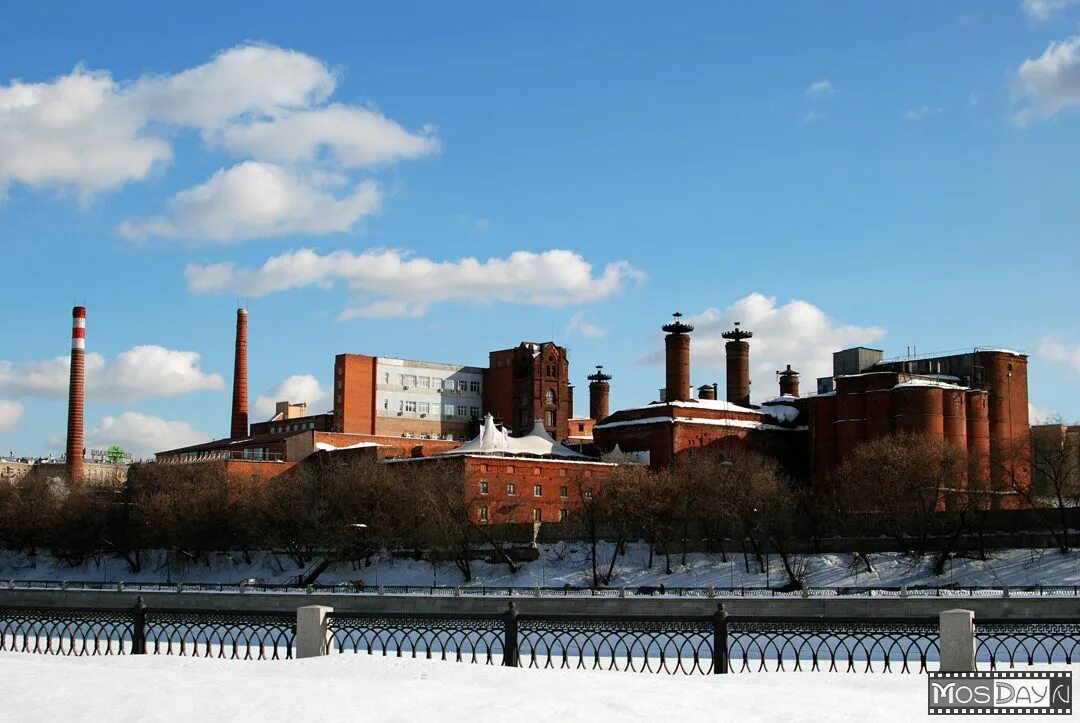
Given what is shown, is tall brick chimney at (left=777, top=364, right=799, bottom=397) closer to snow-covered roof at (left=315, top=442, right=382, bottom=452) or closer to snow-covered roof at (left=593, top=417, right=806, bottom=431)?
snow-covered roof at (left=593, top=417, right=806, bottom=431)

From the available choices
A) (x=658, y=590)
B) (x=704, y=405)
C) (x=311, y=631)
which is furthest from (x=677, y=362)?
(x=311, y=631)

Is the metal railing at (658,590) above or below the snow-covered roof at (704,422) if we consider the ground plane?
below

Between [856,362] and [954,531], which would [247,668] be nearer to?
[954,531]

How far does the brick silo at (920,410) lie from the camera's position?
71250 mm

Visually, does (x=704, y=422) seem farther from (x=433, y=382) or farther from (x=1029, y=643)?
(x=1029, y=643)

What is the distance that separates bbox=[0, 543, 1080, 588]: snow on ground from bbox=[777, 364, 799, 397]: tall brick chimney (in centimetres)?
2875

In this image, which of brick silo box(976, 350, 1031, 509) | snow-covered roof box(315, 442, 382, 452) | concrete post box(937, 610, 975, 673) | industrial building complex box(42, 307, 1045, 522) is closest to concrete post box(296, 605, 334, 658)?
concrete post box(937, 610, 975, 673)

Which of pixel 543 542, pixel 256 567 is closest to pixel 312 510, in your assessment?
pixel 256 567

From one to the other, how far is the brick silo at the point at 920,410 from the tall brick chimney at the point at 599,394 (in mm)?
31904

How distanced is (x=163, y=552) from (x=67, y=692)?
213 ft

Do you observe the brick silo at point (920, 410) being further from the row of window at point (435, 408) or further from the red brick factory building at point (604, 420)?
the row of window at point (435, 408)

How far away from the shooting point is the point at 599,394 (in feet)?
332

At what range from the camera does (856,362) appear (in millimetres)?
84062

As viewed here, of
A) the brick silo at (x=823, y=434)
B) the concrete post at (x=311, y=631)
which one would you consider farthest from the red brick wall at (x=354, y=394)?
the concrete post at (x=311, y=631)
